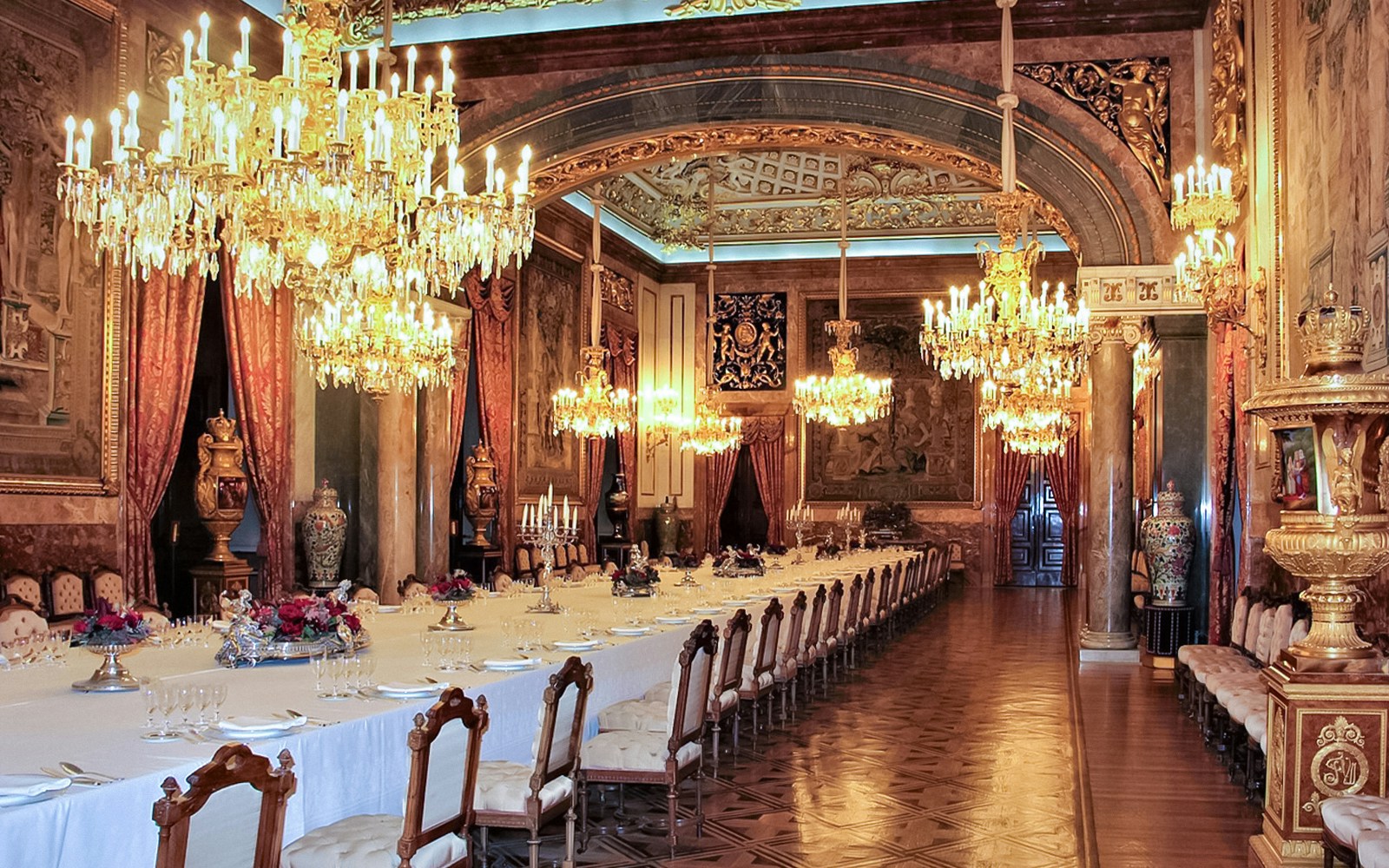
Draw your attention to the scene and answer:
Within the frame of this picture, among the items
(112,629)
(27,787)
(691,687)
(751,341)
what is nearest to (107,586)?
(112,629)

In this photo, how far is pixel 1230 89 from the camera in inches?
363

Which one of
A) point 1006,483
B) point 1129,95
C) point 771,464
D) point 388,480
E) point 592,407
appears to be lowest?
point 1006,483

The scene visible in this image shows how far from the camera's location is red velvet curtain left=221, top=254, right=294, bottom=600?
10367 mm

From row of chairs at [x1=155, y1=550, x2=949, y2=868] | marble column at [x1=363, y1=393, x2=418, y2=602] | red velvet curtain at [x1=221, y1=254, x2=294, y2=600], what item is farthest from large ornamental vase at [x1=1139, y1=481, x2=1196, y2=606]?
red velvet curtain at [x1=221, y1=254, x2=294, y2=600]

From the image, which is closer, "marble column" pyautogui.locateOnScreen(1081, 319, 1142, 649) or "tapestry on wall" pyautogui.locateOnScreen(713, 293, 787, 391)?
"marble column" pyautogui.locateOnScreen(1081, 319, 1142, 649)

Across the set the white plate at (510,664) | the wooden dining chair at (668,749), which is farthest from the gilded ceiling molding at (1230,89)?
the white plate at (510,664)

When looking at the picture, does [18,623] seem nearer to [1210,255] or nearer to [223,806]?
[223,806]

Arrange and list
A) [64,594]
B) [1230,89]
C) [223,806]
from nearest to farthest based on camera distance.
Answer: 1. [223,806]
2. [64,594]
3. [1230,89]

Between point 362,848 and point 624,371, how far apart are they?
54.3 feet

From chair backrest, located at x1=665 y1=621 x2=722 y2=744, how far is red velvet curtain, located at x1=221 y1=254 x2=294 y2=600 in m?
6.10

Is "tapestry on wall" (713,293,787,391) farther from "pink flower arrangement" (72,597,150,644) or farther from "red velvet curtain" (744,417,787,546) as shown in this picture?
"pink flower arrangement" (72,597,150,644)

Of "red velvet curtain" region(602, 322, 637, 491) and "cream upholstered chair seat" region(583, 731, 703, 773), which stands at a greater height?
"red velvet curtain" region(602, 322, 637, 491)

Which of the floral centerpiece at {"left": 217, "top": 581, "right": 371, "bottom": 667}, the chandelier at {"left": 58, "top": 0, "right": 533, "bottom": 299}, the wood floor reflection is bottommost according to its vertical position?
the wood floor reflection

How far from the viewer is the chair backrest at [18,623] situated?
5734 mm
